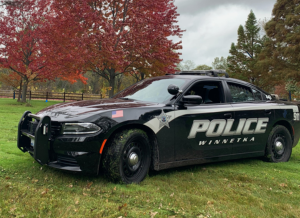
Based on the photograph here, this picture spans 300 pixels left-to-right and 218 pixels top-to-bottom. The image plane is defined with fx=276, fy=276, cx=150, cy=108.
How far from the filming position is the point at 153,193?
129 inches

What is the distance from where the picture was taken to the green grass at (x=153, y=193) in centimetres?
274

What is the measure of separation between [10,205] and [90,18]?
38.9ft

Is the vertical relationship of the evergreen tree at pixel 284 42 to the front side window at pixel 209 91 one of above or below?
above

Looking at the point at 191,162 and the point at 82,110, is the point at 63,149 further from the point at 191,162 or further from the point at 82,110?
the point at 191,162

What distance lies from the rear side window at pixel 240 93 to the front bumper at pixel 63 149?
2691 millimetres

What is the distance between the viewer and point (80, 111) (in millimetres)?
3432

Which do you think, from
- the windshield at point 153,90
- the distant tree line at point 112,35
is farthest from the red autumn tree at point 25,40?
the windshield at point 153,90

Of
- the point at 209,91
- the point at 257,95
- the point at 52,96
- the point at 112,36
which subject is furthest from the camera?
the point at 52,96

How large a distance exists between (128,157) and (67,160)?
744 mm

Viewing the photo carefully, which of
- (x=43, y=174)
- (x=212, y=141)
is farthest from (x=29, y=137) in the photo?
(x=212, y=141)

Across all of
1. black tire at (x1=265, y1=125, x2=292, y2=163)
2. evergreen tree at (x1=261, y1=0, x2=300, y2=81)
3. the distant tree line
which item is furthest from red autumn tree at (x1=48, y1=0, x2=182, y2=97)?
evergreen tree at (x1=261, y1=0, x2=300, y2=81)

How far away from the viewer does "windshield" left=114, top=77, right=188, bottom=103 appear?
4156 millimetres

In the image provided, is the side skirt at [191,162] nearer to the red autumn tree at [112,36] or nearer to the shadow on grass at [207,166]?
the shadow on grass at [207,166]

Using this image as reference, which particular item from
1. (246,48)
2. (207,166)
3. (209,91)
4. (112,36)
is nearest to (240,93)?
(209,91)
